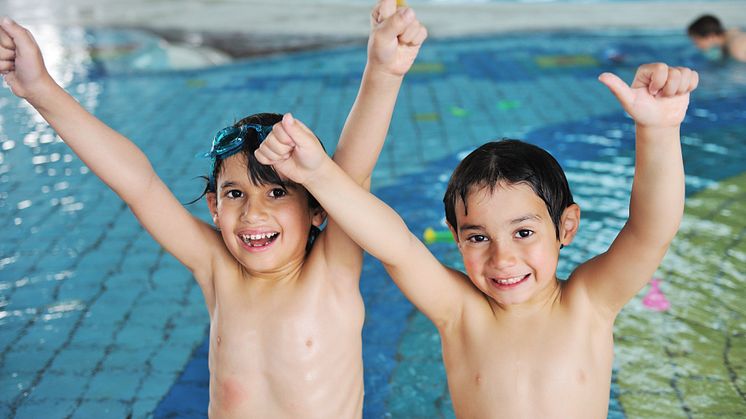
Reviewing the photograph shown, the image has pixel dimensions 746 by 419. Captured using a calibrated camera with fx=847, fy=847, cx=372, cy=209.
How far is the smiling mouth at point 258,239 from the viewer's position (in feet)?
7.27

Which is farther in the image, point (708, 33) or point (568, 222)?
point (708, 33)

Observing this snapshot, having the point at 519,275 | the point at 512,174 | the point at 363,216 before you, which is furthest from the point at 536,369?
the point at 363,216

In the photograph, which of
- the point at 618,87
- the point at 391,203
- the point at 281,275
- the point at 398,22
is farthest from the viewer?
the point at 391,203

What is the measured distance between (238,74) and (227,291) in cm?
609

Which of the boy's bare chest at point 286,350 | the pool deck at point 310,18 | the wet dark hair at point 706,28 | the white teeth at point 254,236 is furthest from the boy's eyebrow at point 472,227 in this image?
the pool deck at point 310,18

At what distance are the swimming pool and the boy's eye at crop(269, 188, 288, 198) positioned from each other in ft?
4.16

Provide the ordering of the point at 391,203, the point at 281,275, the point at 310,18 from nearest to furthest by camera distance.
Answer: the point at 281,275 → the point at 391,203 → the point at 310,18

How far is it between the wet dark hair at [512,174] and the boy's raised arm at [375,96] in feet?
0.79

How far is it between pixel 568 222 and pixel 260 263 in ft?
2.67

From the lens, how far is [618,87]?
175 centimetres

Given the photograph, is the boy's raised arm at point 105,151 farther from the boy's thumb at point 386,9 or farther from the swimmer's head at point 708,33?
the swimmer's head at point 708,33

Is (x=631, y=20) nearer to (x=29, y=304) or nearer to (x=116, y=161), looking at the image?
(x=29, y=304)

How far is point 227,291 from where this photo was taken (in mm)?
2387

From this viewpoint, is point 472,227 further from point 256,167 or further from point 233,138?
point 233,138
